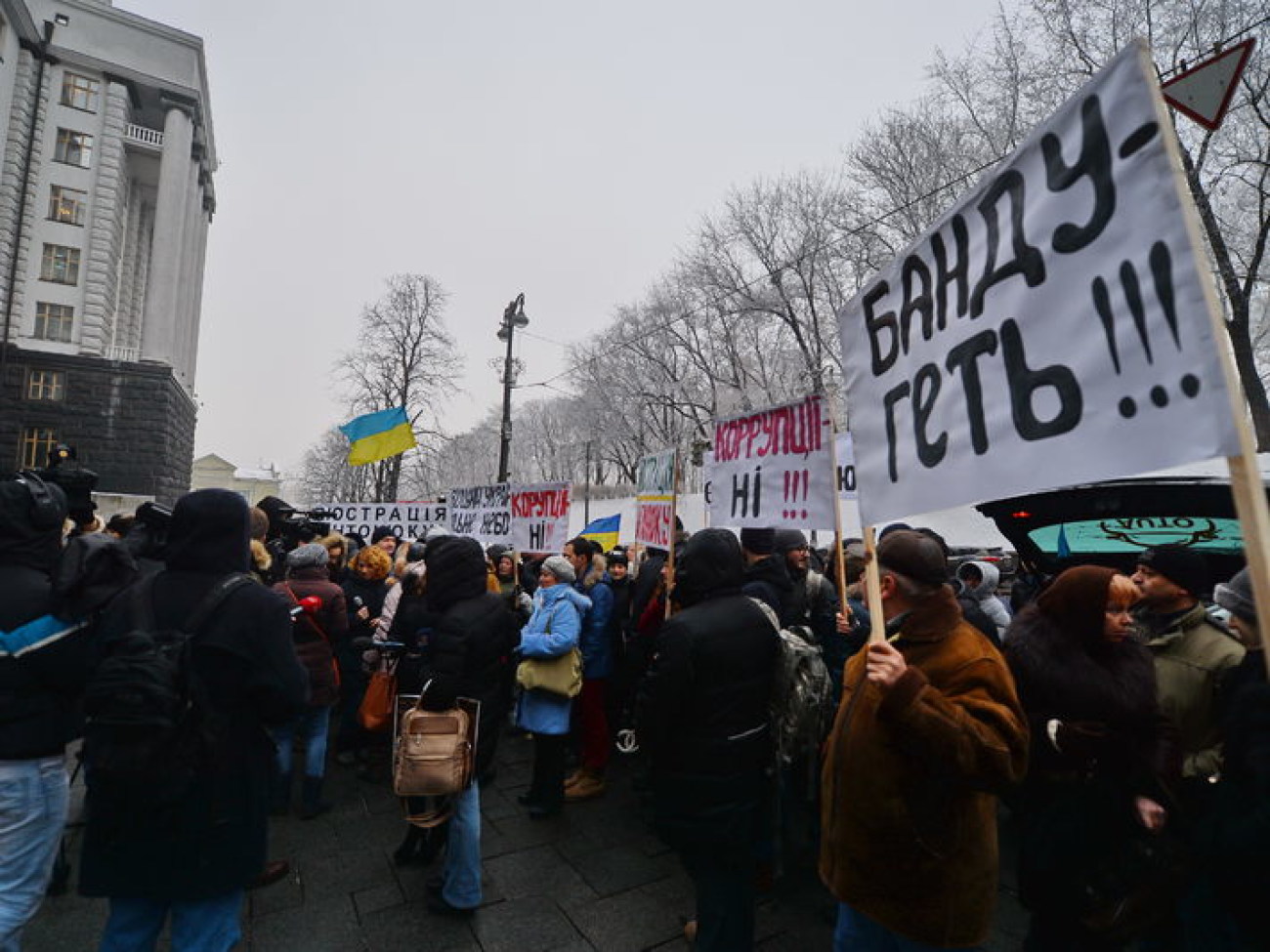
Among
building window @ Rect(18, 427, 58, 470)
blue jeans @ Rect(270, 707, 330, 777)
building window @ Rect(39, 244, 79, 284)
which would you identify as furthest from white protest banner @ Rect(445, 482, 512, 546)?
building window @ Rect(39, 244, 79, 284)

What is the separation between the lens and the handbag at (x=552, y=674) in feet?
14.3

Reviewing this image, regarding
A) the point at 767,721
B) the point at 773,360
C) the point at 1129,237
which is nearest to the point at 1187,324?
the point at 1129,237

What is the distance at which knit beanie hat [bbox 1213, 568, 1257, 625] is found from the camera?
2.32 m

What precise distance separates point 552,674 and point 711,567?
209 cm

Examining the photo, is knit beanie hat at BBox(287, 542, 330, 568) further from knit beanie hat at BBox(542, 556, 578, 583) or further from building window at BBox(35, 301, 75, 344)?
building window at BBox(35, 301, 75, 344)

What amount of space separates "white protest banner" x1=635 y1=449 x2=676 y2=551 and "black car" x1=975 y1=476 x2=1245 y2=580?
2361mm

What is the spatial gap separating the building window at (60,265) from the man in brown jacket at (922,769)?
116 ft

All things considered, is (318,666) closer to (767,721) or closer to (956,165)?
(767,721)

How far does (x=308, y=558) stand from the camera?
4.58 m

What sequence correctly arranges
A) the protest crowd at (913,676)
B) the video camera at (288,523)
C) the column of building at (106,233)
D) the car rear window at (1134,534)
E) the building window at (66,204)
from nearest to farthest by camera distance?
1. the protest crowd at (913,676)
2. the car rear window at (1134,534)
3. the video camera at (288,523)
4. the column of building at (106,233)
5. the building window at (66,204)

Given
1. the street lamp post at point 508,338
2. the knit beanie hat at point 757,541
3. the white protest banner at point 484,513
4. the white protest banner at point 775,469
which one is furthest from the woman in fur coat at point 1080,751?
the street lamp post at point 508,338

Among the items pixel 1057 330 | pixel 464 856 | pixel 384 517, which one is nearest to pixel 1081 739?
pixel 1057 330

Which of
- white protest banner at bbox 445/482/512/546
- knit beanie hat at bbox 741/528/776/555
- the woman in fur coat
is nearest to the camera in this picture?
the woman in fur coat

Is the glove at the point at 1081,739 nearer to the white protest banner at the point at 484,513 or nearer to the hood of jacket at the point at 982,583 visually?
the hood of jacket at the point at 982,583
